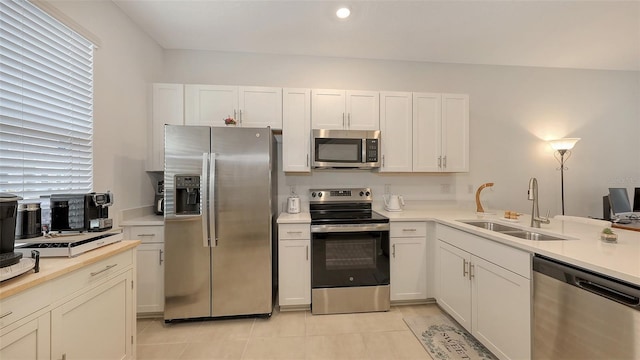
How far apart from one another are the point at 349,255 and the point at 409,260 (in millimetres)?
634

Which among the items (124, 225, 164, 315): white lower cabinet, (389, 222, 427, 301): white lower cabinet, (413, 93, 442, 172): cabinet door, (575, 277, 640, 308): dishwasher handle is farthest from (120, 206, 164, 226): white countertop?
(575, 277, 640, 308): dishwasher handle

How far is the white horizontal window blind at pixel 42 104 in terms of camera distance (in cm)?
130

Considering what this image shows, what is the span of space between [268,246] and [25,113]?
178 cm

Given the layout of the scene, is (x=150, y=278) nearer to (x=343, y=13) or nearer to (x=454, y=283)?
(x=454, y=283)

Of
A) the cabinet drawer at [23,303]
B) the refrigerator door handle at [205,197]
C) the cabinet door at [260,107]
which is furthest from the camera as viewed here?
the cabinet door at [260,107]

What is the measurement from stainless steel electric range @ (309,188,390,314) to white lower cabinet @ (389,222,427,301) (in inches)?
4.4

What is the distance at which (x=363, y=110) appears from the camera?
264 centimetres

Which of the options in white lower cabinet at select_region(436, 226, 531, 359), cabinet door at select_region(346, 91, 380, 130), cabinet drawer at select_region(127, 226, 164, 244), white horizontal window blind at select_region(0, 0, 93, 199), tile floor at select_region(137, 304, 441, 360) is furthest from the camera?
cabinet door at select_region(346, 91, 380, 130)

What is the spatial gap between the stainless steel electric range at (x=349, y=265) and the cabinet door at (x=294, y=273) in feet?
0.21

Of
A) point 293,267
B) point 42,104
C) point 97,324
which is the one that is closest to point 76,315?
point 97,324

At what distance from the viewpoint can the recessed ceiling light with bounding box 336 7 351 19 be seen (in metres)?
2.10

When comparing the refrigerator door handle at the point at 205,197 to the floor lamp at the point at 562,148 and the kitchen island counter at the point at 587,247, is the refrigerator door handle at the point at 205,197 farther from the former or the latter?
the floor lamp at the point at 562,148

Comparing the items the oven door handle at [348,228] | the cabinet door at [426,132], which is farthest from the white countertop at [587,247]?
the cabinet door at [426,132]

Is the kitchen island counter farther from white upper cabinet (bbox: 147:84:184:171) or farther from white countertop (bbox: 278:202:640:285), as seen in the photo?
white upper cabinet (bbox: 147:84:184:171)
